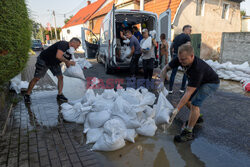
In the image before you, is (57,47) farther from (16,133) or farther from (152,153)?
(152,153)

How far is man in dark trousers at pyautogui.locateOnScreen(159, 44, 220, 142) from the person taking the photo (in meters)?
2.46

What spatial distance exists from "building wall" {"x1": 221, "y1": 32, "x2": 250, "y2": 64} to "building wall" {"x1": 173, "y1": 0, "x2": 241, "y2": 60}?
10.4 ft

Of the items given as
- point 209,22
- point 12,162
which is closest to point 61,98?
point 12,162

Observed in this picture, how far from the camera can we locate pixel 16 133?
2.88 m

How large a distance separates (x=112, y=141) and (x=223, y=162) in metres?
1.45

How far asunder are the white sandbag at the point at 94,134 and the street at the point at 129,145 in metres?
0.10

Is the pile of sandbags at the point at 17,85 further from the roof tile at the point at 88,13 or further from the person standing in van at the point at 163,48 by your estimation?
the roof tile at the point at 88,13

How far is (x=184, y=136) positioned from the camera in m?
2.80

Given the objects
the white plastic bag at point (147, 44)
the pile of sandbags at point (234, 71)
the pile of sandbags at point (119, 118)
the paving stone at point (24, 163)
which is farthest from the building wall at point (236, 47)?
the paving stone at point (24, 163)

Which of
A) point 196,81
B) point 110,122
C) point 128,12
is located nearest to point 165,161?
point 110,122

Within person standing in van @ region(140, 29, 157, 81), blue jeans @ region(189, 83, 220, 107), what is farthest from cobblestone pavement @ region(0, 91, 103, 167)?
person standing in van @ region(140, 29, 157, 81)

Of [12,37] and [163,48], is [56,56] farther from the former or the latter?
[163,48]

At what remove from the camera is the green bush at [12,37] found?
2.58 meters

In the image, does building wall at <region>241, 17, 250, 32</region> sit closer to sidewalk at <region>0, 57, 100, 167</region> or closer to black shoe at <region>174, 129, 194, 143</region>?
black shoe at <region>174, 129, 194, 143</region>
